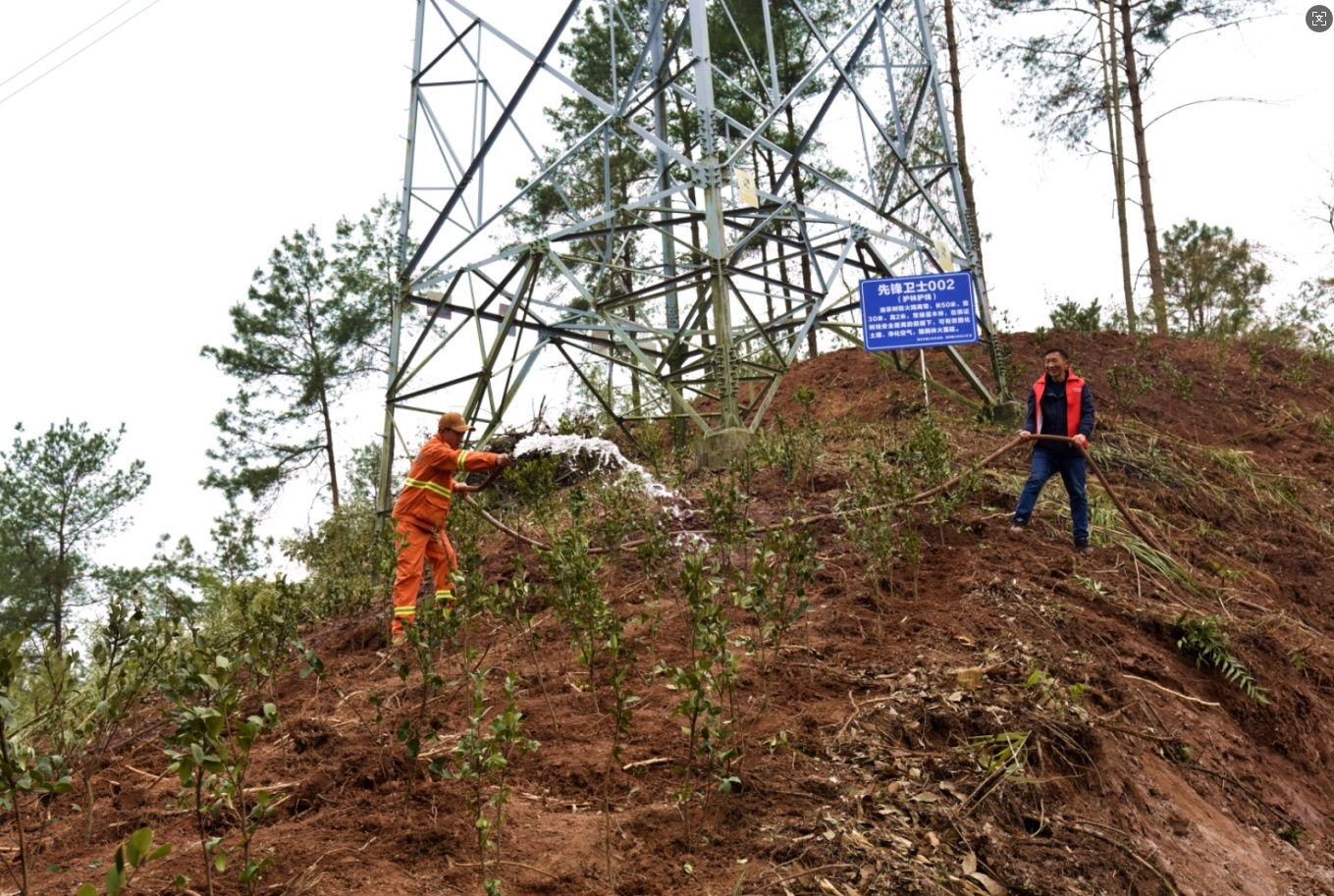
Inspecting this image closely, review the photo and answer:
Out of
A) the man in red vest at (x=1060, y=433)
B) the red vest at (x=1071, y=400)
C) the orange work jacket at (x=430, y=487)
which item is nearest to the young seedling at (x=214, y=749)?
the orange work jacket at (x=430, y=487)

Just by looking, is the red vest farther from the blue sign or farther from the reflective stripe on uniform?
the reflective stripe on uniform

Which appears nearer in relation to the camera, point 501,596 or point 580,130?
point 501,596

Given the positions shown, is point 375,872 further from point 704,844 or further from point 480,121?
point 480,121

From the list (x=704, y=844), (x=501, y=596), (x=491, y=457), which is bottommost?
(x=704, y=844)

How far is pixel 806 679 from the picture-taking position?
4781 millimetres

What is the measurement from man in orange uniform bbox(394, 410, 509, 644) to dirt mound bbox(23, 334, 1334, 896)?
541 mm

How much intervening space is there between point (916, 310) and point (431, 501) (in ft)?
16.7

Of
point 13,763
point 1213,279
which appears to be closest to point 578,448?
point 13,763

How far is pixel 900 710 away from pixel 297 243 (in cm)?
2005

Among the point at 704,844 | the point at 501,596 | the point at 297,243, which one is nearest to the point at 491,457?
the point at 501,596

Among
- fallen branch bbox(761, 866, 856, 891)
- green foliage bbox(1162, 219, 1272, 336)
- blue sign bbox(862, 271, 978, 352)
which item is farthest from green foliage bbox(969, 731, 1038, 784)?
green foliage bbox(1162, 219, 1272, 336)

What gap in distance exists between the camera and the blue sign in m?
9.57

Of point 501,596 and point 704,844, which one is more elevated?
point 501,596

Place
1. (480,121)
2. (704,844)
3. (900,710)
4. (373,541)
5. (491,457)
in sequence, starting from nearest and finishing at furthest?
(704,844) → (900,710) → (491,457) → (373,541) → (480,121)
